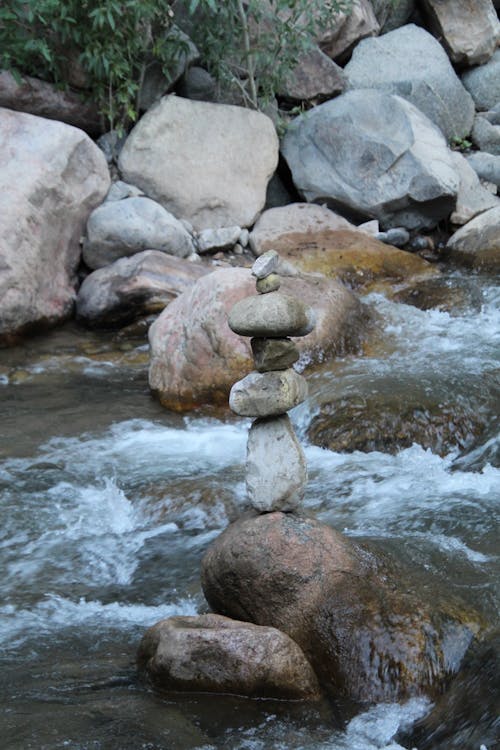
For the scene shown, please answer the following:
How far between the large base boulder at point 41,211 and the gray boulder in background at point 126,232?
0.57ft

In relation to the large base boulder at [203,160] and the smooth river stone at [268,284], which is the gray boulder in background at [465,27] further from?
the smooth river stone at [268,284]

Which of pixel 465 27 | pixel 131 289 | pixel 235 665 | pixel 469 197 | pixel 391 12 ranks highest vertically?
pixel 391 12

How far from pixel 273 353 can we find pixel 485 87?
33.7 ft

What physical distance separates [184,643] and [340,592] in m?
0.63

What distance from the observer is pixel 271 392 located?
3895mm

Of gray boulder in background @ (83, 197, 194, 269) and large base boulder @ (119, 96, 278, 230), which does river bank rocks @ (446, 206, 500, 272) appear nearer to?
large base boulder @ (119, 96, 278, 230)

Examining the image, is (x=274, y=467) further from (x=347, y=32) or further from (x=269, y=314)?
(x=347, y=32)

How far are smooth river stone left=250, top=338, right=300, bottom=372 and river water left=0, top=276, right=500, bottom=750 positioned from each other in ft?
3.22

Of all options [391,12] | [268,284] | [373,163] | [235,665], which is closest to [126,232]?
[373,163]

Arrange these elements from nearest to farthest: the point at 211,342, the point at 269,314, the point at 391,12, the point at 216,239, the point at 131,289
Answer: the point at 269,314 → the point at 211,342 → the point at 131,289 → the point at 216,239 → the point at 391,12

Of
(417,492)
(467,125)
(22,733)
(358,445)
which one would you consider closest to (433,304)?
(358,445)

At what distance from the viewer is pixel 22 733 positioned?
3.00 meters

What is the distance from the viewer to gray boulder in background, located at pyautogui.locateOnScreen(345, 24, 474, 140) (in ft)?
38.9

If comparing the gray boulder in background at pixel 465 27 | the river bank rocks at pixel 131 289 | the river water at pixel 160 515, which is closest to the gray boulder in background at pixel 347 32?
the gray boulder in background at pixel 465 27
